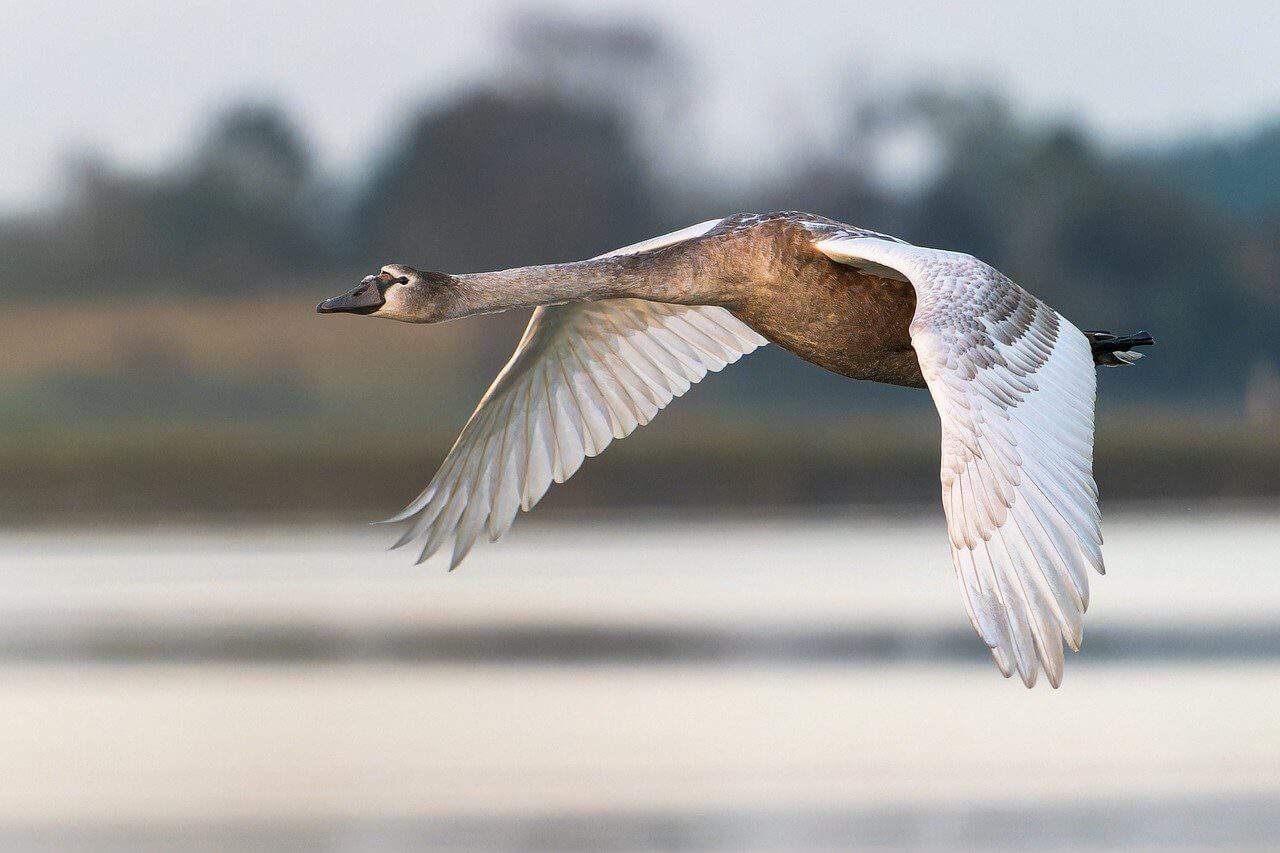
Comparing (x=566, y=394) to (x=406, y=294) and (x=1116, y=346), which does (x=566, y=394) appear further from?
(x=1116, y=346)

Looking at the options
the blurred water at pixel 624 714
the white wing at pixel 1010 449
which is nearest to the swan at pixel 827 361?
the white wing at pixel 1010 449

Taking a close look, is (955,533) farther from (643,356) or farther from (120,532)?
(120,532)

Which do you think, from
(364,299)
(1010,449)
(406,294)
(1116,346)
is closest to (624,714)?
(1116,346)

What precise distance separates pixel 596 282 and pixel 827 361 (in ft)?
3.23

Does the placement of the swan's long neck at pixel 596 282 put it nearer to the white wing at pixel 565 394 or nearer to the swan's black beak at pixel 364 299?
the swan's black beak at pixel 364 299

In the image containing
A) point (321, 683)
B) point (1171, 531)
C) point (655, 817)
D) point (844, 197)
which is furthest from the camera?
point (844, 197)

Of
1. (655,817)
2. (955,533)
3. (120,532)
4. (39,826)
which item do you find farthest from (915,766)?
(120,532)

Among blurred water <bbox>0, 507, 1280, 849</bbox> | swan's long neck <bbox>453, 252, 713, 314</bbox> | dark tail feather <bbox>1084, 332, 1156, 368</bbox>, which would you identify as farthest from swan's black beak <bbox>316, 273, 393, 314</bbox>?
blurred water <bbox>0, 507, 1280, 849</bbox>

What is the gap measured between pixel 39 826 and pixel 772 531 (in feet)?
88.1

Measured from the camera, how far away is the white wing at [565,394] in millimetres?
9758

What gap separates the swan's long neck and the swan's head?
0.42 ft

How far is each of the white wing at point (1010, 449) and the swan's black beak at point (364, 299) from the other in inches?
73.3

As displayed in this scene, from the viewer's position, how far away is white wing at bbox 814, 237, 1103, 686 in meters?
6.70

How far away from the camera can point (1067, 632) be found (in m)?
6.63
